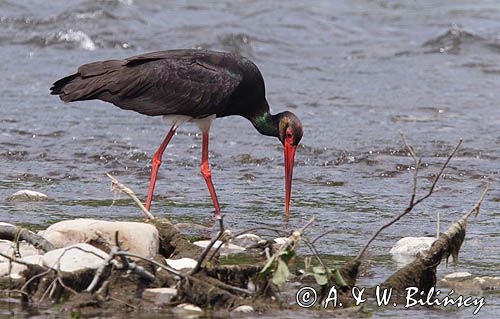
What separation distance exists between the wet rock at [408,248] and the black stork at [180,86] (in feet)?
5.52

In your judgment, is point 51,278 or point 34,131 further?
point 34,131

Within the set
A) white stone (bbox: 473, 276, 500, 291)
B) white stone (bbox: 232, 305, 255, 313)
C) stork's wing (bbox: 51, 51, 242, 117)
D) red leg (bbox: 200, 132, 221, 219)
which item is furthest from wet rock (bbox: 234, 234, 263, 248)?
stork's wing (bbox: 51, 51, 242, 117)

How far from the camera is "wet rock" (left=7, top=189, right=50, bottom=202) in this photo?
769 cm

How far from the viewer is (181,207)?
26.0ft

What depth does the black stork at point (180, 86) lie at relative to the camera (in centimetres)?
800

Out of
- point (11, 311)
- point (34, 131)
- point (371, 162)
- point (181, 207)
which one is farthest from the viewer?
point (34, 131)

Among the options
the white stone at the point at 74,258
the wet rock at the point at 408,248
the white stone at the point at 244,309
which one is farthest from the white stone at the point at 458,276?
the white stone at the point at 74,258

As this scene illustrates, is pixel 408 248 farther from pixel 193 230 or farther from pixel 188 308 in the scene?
pixel 188 308

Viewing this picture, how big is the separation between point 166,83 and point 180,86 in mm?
103

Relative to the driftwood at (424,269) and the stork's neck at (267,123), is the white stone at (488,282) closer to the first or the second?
the driftwood at (424,269)

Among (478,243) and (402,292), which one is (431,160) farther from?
(402,292)

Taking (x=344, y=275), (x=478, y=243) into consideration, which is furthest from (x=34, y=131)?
(x=344, y=275)

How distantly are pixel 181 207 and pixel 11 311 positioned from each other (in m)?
3.20

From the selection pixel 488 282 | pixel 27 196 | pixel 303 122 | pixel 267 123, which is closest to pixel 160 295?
pixel 488 282
